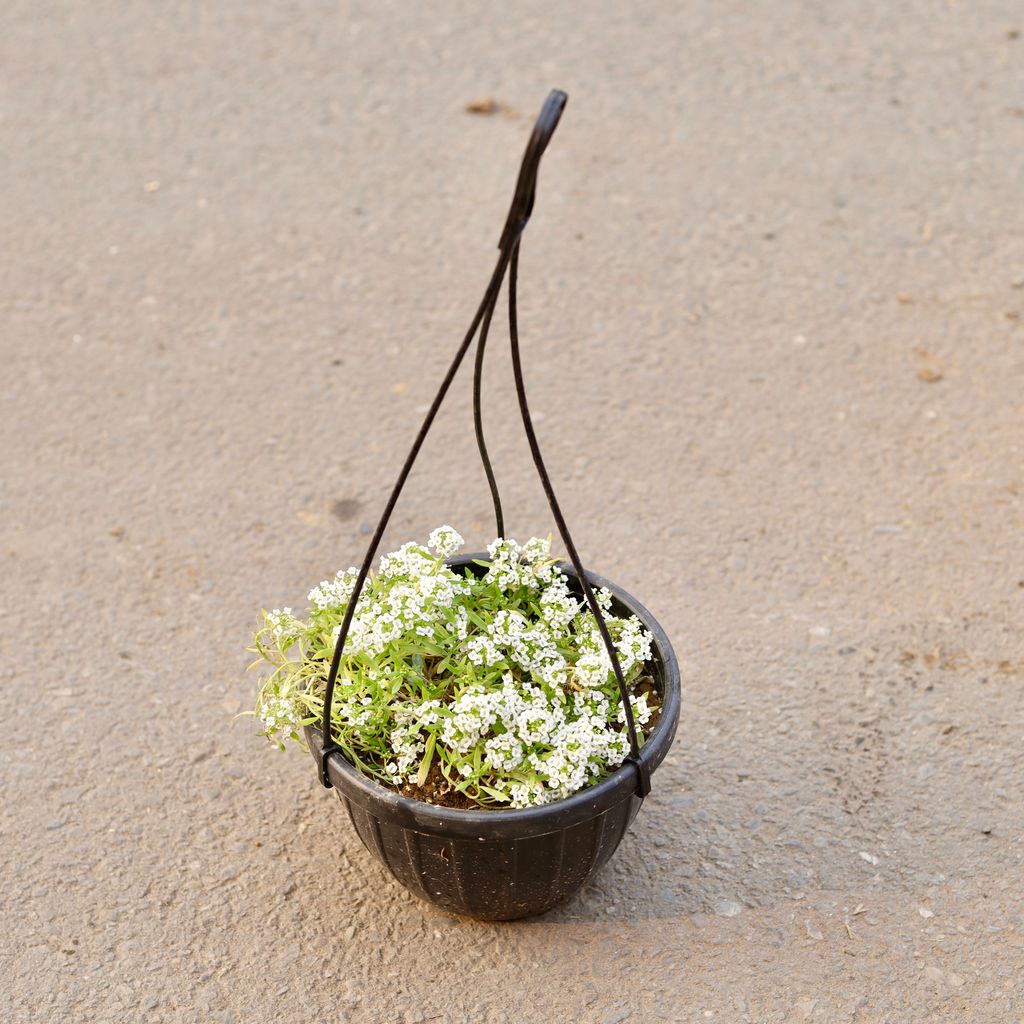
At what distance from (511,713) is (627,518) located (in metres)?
1.45

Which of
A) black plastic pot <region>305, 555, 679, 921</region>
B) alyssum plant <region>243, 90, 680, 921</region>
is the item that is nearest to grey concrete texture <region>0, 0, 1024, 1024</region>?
black plastic pot <region>305, 555, 679, 921</region>

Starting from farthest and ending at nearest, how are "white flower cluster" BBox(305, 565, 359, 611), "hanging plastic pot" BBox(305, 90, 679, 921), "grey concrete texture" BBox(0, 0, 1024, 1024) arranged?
"grey concrete texture" BBox(0, 0, 1024, 1024) → "white flower cluster" BBox(305, 565, 359, 611) → "hanging plastic pot" BBox(305, 90, 679, 921)

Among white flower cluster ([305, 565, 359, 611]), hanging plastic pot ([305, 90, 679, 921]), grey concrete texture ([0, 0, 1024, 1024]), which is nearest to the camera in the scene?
hanging plastic pot ([305, 90, 679, 921])

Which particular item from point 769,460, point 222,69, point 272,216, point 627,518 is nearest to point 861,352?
point 769,460

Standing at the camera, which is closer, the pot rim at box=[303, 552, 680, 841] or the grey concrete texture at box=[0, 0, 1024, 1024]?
the pot rim at box=[303, 552, 680, 841]

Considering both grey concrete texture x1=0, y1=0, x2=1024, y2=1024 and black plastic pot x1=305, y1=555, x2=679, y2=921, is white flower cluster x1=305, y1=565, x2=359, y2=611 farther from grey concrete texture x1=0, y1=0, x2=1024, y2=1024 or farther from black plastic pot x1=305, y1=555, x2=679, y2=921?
grey concrete texture x1=0, y1=0, x2=1024, y2=1024

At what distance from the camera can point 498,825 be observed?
2291mm

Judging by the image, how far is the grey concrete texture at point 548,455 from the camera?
8.81 ft

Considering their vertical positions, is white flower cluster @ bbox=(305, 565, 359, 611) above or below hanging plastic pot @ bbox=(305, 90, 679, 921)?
above

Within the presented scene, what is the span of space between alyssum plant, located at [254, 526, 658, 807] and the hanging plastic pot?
4 cm

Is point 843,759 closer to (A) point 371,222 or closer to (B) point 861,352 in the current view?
(B) point 861,352

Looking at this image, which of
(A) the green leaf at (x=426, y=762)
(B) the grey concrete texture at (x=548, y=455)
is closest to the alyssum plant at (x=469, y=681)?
(A) the green leaf at (x=426, y=762)

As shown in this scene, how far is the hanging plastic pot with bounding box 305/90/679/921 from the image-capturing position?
229cm

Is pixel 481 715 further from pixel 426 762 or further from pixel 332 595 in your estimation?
pixel 332 595
